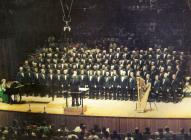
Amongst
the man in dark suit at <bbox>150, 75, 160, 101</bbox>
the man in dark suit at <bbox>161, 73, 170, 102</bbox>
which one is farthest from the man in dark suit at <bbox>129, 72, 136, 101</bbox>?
the man in dark suit at <bbox>161, 73, 170, 102</bbox>

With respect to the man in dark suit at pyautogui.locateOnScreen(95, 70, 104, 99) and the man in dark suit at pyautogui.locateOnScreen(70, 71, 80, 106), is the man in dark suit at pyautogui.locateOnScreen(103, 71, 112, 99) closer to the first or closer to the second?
the man in dark suit at pyautogui.locateOnScreen(95, 70, 104, 99)

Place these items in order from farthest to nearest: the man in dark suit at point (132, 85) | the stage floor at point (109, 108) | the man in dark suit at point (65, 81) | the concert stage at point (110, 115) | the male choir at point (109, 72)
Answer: the man in dark suit at point (65, 81) → the man in dark suit at point (132, 85) → the male choir at point (109, 72) → the stage floor at point (109, 108) → the concert stage at point (110, 115)

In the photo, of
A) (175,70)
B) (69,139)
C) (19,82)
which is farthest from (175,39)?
(69,139)

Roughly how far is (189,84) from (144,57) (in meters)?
1.78

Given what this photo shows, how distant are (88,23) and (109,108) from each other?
14.8 feet

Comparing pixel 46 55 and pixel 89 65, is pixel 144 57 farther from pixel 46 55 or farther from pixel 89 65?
pixel 46 55

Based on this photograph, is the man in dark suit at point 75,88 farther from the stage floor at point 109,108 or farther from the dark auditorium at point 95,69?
the stage floor at point 109,108

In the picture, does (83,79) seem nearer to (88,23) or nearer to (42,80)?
(42,80)

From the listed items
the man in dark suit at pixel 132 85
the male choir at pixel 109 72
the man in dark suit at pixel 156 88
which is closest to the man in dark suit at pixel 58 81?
the male choir at pixel 109 72

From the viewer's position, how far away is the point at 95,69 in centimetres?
1397

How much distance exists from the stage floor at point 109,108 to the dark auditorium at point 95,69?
1.0 inches

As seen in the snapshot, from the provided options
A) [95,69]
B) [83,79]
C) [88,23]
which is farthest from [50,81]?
[88,23]

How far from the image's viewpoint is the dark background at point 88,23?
1495 cm

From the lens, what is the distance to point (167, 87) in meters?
13.3
